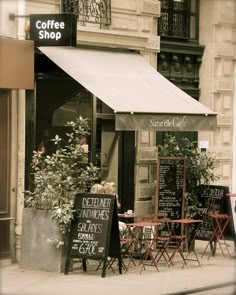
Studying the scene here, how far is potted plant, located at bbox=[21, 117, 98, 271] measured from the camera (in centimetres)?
1228

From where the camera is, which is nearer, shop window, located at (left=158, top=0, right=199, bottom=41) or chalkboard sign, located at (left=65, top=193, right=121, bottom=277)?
chalkboard sign, located at (left=65, top=193, right=121, bottom=277)

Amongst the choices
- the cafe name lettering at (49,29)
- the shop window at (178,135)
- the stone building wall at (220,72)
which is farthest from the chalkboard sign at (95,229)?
the stone building wall at (220,72)

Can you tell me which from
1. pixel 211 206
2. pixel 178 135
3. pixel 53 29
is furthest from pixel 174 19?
pixel 53 29

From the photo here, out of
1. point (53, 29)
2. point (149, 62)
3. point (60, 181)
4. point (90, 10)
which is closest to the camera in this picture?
point (60, 181)

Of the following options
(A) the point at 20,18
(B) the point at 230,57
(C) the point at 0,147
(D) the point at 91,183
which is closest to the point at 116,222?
(D) the point at 91,183

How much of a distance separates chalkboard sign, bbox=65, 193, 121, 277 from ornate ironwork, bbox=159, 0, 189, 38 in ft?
16.2

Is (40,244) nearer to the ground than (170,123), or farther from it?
nearer to the ground

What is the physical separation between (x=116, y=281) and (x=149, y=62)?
4986 mm

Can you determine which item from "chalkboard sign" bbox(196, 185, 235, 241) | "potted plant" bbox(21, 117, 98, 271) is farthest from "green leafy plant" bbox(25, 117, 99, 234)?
"chalkboard sign" bbox(196, 185, 235, 241)

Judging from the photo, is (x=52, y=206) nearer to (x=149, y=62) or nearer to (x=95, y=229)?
(x=95, y=229)

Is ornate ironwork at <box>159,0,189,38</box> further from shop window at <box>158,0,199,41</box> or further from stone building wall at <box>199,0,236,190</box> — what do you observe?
stone building wall at <box>199,0,236,190</box>

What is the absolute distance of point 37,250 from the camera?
12.5 meters

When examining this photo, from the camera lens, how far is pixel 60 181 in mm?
12305

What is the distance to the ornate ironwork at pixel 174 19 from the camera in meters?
16.1
